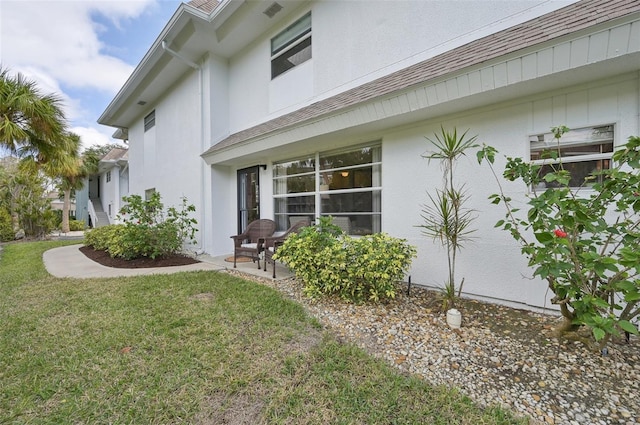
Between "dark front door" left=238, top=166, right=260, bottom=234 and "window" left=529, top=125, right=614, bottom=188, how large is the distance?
20.4ft

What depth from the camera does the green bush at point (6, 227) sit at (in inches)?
504

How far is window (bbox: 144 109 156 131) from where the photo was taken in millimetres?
11188

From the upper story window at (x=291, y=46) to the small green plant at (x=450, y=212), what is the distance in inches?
160

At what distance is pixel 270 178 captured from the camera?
23.2 feet

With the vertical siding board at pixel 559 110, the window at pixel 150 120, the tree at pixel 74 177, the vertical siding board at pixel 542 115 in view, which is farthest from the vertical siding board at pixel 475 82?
the tree at pixel 74 177

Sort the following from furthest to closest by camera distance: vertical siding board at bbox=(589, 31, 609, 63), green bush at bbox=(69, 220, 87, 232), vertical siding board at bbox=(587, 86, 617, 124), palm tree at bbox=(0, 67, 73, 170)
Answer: green bush at bbox=(69, 220, 87, 232) < palm tree at bbox=(0, 67, 73, 170) < vertical siding board at bbox=(587, 86, 617, 124) < vertical siding board at bbox=(589, 31, 609, 63)

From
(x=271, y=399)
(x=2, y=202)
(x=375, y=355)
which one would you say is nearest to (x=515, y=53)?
(x=375, y=355)

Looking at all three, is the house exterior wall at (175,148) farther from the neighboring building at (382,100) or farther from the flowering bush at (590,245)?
the flowering bush at (590,245)

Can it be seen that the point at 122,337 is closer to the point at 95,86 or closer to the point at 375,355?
the point at 375,355

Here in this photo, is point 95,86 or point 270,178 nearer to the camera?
point 270,178

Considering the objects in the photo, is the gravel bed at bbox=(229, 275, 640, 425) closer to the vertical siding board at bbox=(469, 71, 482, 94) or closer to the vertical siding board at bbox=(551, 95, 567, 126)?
the vertical siding board at bbox=(551, 95, 567, 126)

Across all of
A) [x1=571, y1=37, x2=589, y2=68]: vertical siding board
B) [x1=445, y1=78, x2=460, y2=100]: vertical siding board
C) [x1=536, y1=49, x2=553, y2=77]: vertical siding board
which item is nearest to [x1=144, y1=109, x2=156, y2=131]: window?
[x1=445, y1=78, x2=460, y2=100]: vertical siding board

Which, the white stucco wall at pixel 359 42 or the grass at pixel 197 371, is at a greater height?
the white stucco wall at pixel 359 42

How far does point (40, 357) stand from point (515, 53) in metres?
5.92
